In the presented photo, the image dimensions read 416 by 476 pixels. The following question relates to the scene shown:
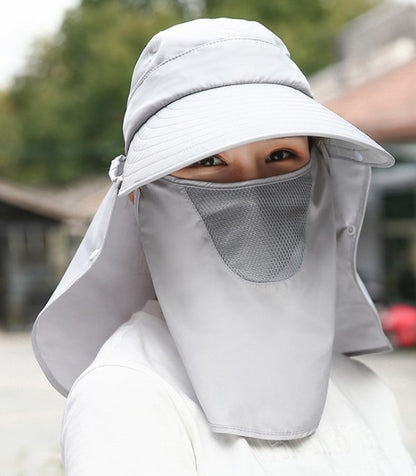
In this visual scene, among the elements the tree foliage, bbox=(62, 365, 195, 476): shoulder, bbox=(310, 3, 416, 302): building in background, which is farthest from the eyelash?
the tree foliage

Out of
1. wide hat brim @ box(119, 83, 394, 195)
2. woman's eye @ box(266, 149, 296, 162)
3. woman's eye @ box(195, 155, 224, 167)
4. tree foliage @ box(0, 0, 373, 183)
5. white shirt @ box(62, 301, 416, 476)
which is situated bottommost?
tree foliage @ box(0, 0, 373, 183)

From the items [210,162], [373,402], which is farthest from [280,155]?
[373,402]

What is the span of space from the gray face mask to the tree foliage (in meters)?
30.2

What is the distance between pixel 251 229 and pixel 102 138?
107 ft

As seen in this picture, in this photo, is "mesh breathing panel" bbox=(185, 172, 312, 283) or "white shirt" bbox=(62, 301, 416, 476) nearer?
"white shirt" bbox=(62, 301, 416, 476)

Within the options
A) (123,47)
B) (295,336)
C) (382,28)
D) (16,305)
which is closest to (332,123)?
(295,336)

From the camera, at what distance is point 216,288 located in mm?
1611

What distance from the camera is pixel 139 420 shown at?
1436mm

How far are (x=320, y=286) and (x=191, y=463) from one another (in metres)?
0.41

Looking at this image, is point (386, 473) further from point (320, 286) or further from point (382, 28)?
point (382, 28)

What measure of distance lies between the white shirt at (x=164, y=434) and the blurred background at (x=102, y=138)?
77 cm

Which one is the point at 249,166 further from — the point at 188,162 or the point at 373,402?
the point at 373,402

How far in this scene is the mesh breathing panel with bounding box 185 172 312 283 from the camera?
165 centimetres

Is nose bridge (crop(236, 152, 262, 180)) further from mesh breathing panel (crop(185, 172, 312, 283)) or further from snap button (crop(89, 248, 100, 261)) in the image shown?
snap button (crop(89, 248, 100, 261))
